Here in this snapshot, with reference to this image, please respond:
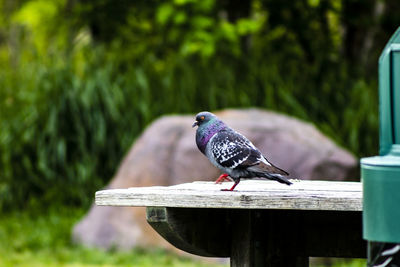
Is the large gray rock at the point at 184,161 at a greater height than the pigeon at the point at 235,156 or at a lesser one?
lesser

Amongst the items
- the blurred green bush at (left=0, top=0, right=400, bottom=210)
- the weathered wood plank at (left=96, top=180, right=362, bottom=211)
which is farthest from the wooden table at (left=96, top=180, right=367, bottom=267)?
the blurred green bush at (left=0, top=0, right=400, bottom=210)

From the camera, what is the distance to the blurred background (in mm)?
8750

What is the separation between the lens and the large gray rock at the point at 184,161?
676 cm

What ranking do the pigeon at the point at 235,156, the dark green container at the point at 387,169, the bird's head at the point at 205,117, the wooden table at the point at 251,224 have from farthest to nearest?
1. the bird's head at the point at 205,117
2. the pigeon at the point at 235,156
3. the wooden table at the point at 251,224
4. the dark green container at the point at 387,169

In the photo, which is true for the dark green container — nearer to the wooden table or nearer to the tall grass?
the wooden table

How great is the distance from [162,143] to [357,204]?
4828 millimetres

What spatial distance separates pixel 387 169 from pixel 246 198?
906mm

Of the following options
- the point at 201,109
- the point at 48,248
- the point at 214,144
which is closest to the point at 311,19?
the point at 201,109

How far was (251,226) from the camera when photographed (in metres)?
3.03

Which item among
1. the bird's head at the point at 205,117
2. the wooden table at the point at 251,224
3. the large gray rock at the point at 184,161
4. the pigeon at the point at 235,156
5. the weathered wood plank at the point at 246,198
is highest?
the bird's head at the point at 205,117

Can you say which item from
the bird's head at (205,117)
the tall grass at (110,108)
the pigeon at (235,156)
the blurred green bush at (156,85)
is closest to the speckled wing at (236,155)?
the pigeon at (235,156)

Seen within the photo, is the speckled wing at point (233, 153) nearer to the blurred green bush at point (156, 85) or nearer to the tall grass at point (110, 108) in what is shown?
the blurred green bush at point (156, 85)

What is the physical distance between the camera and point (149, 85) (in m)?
9.47

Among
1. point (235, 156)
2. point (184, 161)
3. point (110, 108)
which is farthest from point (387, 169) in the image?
point (110, 108)
